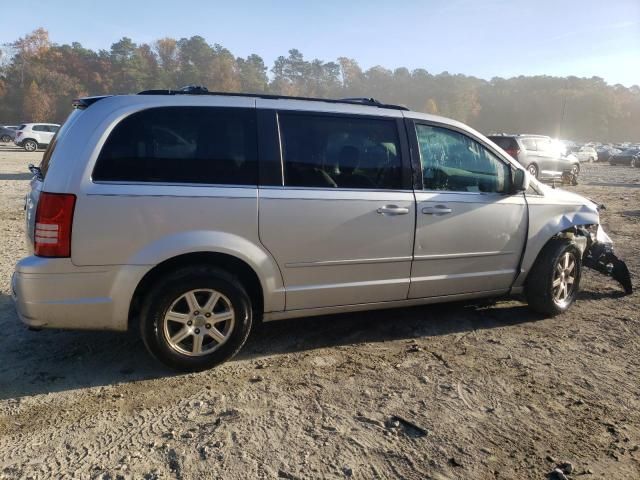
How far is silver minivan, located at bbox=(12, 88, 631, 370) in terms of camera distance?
121 inches

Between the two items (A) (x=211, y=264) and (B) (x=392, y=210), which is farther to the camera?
(B) (x=392, y=210)

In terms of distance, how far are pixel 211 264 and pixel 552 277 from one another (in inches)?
123

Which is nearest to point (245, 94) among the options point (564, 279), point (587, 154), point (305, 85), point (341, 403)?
point (341, 403)

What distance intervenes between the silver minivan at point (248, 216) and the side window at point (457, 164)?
0.04ft

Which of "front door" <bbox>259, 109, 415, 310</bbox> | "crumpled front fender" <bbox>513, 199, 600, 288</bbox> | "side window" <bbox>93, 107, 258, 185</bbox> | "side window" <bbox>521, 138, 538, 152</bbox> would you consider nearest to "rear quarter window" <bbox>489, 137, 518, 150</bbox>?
"side window" <bbox>521, 138, 538, 152</bbox>

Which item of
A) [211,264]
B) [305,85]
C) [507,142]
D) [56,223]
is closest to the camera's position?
[56,223]

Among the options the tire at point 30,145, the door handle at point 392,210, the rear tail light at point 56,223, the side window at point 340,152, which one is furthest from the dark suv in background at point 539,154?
the tire at point 30,145

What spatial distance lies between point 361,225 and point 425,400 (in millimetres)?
1332

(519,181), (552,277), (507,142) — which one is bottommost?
(552,277)

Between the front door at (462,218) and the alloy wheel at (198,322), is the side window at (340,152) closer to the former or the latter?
the front door at (462,218)

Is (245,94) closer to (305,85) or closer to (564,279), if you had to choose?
(564,279)

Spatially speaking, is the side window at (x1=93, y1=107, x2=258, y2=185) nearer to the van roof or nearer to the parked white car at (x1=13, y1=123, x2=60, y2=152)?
the van roof

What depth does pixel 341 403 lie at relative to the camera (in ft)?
10.1

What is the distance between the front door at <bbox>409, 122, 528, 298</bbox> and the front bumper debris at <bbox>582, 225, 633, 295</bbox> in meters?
1.36
